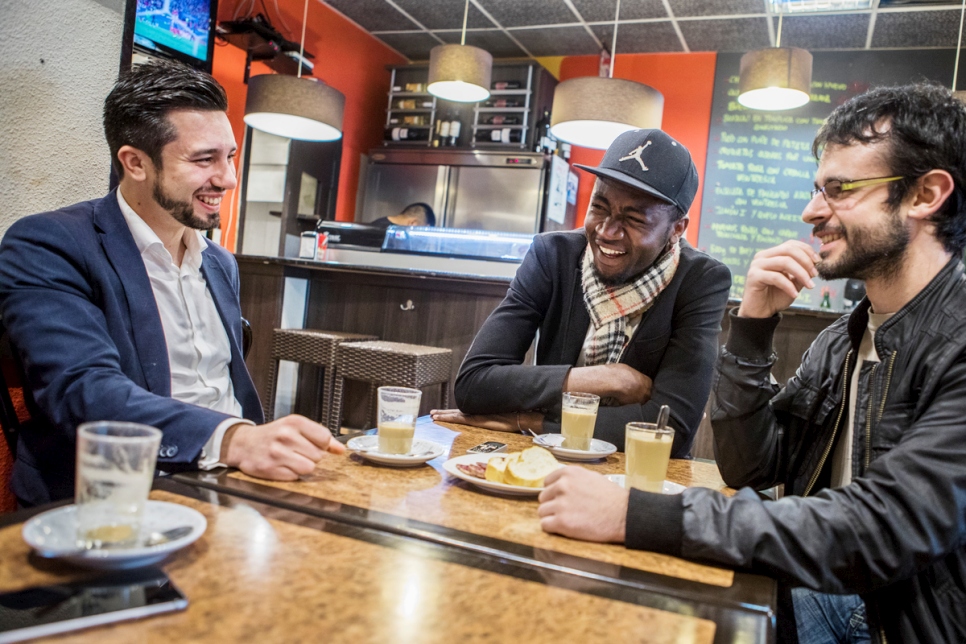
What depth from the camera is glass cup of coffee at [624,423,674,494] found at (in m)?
1.14

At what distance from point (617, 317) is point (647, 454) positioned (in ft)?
2.69

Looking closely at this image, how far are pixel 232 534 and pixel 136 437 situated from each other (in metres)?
0.15

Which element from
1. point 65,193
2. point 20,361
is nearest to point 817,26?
point 65,193

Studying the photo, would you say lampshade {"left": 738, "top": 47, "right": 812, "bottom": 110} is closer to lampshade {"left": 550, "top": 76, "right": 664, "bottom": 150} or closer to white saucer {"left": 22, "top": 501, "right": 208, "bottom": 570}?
lampshade {"left": 550, "top": 76, "right": 664, "bottom": 150}

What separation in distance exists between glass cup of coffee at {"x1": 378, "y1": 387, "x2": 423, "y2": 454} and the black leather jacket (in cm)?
52

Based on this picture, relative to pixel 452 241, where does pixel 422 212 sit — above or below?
above

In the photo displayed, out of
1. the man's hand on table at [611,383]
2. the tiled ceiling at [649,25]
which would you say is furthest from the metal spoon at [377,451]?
the tiled ceiling at [649,25]

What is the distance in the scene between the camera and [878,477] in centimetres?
99

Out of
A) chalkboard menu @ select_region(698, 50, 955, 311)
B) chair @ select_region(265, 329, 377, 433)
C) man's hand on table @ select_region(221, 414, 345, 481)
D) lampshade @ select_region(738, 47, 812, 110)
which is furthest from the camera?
chalkboard menu @ select_region(698, 50, 955, 311)

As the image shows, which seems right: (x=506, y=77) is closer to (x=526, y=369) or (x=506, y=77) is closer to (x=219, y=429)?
(x=526, y=369)

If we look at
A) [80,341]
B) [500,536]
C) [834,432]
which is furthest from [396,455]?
[834,432]

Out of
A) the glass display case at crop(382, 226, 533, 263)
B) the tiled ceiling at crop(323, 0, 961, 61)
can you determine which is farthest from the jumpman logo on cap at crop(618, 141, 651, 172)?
the tiled ceiling at crop(323, 0, 961, 61)

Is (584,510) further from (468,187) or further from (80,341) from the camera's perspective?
(468,187)

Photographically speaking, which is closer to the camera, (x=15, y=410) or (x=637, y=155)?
(x=15, y=410)
